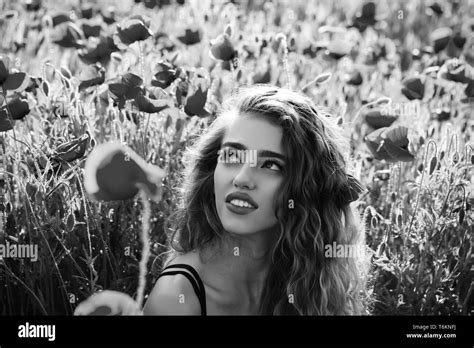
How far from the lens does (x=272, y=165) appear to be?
1583mm

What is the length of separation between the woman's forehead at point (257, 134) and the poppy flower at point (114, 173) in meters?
0.17

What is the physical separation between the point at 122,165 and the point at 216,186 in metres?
0.19

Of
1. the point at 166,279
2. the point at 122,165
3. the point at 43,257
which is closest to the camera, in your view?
the point at 122,165

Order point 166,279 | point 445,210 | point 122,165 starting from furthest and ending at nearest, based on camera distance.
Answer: point 445,210
point 166,279
point 122,165

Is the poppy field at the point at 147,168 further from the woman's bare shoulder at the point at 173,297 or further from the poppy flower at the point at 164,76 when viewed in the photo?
the woman's bare shoulder at the point at 173,297

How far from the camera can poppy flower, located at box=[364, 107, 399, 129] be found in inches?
75.8

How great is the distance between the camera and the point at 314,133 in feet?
5.33

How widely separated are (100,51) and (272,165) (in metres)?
0.63

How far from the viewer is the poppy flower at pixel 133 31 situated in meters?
1.93

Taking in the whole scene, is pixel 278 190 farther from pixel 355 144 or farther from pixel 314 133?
pixel 355 144

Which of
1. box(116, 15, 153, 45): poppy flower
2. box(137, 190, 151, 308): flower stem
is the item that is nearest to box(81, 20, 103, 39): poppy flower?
box(116, 15, 153, 45): poppy flower

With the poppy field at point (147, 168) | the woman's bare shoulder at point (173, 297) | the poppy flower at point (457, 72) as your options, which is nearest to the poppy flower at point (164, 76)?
the poppy field at point (147, 168)

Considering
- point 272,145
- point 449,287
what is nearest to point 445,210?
point 449,287
